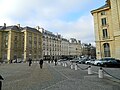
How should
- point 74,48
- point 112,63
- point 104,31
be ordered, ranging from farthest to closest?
point 74,48, point 104,31, point 112,63

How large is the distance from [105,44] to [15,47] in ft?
165

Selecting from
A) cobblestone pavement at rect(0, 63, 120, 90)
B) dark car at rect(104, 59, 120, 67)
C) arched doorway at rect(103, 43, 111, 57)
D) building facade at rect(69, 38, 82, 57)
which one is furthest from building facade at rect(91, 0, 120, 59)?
building facade at rect(69, 38, 82, 57)

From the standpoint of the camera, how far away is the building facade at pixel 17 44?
77062 millimetres

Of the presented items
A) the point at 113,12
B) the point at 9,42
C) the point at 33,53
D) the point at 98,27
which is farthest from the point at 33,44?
the point at 113,12

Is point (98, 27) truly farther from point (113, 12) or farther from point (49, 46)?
point (49, 46)

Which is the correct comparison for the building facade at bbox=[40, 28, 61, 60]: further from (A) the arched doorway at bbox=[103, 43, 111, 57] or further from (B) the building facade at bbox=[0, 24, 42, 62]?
(A) the arched doorway at bbox=[103, 43, 111, 57]

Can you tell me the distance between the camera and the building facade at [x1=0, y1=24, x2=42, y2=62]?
77062mm

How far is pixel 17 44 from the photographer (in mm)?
81125

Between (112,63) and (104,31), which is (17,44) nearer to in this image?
(104,31)

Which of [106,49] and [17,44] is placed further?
[17,44]

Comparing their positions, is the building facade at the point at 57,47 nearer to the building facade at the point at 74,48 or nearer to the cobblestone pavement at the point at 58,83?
the building facade at the point at 74,48

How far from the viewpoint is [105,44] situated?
44.5m

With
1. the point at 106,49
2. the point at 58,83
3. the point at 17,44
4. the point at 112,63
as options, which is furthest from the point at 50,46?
the point at 58,83

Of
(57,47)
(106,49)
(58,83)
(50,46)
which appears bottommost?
(58,83)
